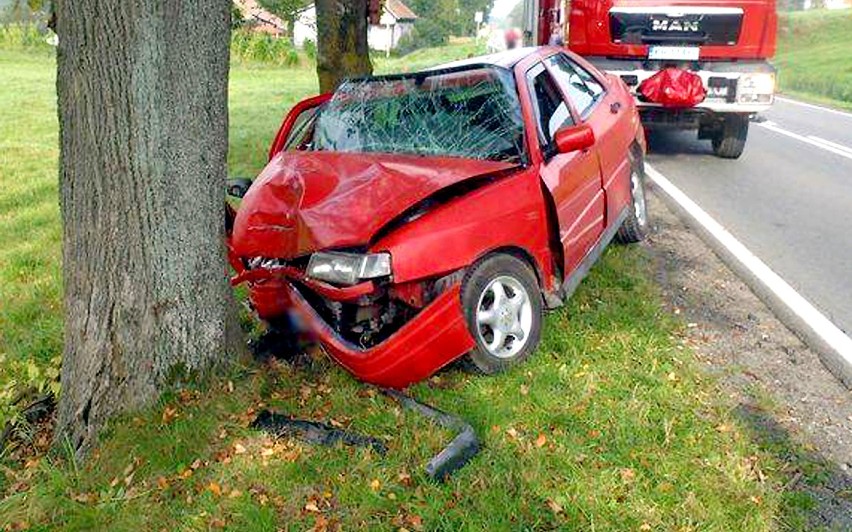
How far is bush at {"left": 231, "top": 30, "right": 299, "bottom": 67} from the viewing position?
31078 millimetres

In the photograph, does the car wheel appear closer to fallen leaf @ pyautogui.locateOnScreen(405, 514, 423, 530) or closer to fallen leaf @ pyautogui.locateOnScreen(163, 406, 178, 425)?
fallen leaf @ pyautogui.locateOnScreen(405, 514, 423, 530)

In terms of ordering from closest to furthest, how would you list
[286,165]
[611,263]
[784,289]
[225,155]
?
[225,155], [286,165], [784,289], [611,263]

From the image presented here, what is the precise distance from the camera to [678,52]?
28.2ft

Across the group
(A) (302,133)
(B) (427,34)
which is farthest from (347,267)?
(B) (427,34)

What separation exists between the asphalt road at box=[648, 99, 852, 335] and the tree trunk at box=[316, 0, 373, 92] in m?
3.98

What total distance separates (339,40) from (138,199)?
551cm

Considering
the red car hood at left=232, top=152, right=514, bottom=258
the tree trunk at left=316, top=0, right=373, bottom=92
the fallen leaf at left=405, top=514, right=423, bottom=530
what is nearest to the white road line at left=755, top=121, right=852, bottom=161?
the tree trunk at left=316, top=0, right=373, bottom=92

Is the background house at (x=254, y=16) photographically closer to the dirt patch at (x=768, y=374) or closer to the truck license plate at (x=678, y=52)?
the truck license plate at (x=678, y=52)

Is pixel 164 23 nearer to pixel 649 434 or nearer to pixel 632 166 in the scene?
pixel 649 434

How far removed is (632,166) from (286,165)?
2.97 meters

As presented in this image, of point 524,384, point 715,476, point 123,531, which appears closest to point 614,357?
point 524,384

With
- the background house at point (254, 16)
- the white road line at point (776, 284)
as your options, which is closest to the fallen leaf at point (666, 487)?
the white road line at point (776, 284)

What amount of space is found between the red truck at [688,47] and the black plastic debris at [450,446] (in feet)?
21.1

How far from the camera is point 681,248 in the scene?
19.5 ft
